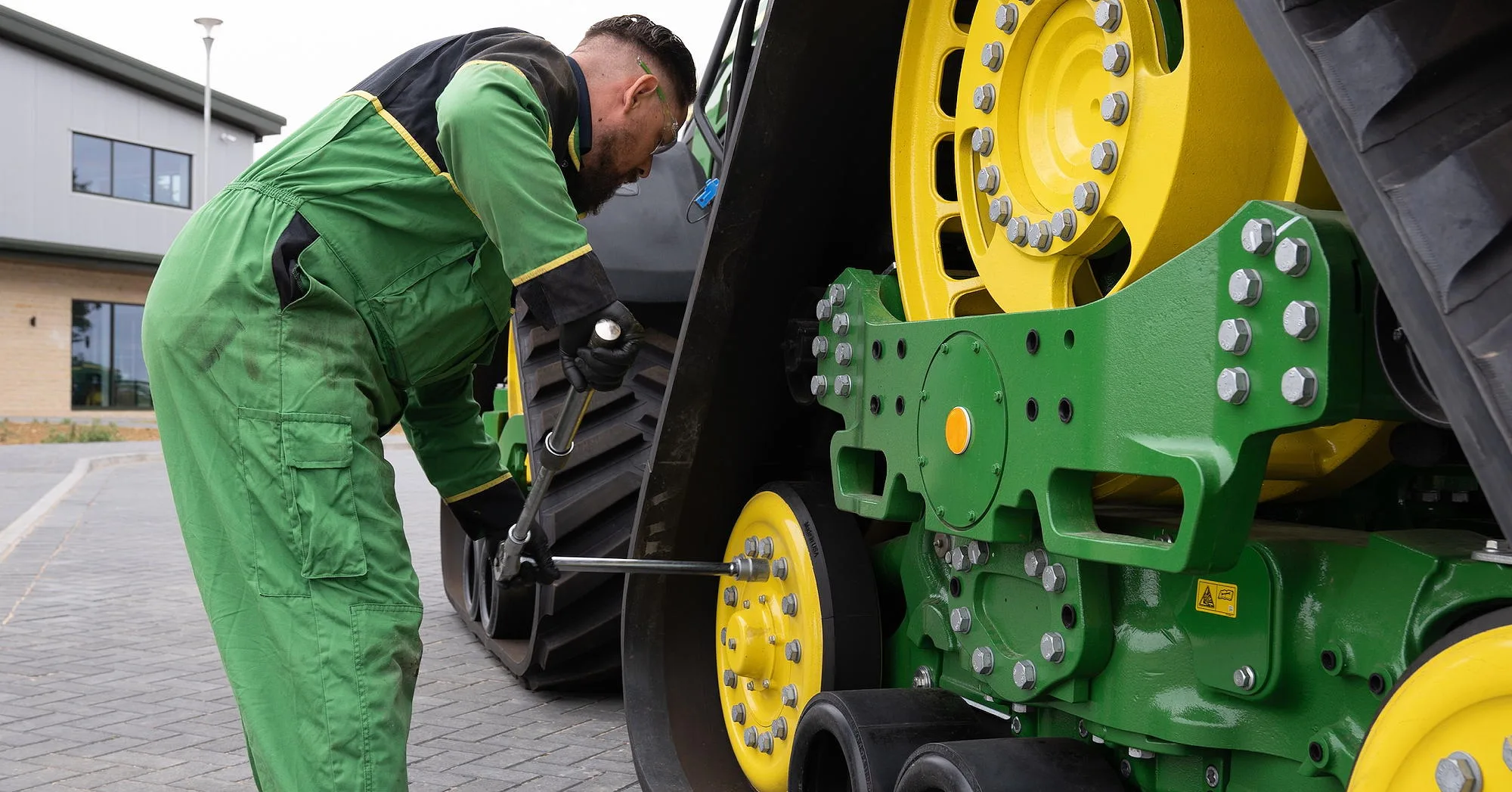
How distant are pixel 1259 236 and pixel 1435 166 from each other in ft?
1.21

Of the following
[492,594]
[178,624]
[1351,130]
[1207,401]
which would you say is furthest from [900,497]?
[178,624]

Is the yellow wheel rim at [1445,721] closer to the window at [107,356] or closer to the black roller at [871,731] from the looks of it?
the black roller at [871,731]

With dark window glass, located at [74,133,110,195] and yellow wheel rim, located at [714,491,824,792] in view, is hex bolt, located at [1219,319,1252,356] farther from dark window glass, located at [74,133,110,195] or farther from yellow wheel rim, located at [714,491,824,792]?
dark window glass, located at [74,133,110,195]

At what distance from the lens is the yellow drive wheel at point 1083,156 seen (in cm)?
161

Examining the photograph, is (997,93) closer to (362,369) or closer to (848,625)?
(848,625)

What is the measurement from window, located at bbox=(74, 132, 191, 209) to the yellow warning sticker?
3060 cm

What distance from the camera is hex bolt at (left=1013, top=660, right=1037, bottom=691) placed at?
76.5 inches

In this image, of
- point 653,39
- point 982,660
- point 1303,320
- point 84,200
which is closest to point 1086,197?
point 1303,320

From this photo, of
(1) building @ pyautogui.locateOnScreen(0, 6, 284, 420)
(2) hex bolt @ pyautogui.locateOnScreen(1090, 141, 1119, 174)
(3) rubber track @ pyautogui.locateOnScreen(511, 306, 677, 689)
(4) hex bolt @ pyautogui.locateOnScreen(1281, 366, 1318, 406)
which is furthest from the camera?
(1) building @ pyautogui.locateOnScreen(0, 6, 284, 420)

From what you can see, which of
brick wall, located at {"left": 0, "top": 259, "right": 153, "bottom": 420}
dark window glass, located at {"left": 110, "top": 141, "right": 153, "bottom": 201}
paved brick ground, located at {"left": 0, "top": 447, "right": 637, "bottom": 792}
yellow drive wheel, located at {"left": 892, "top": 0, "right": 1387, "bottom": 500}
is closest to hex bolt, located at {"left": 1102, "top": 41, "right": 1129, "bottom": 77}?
yellow drive wheel, located at {"left": 892, "top": 0, "right": 1387, "bottom": 500}

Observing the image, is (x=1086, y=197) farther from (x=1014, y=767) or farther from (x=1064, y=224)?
(x=1014, y=767)

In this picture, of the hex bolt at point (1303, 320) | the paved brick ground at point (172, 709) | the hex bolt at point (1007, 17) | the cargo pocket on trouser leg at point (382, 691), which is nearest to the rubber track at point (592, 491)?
the paved brick ground at point (172, 709)

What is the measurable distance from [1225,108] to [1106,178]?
0.19 m

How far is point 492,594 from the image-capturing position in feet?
17.2
